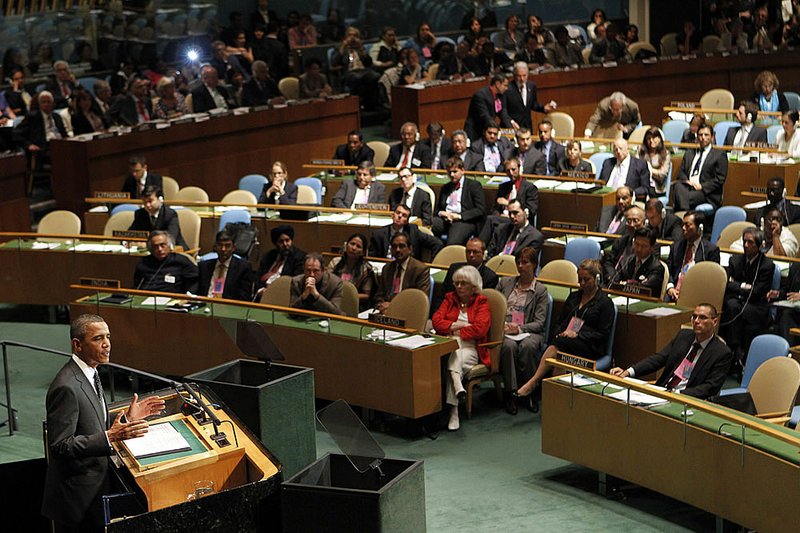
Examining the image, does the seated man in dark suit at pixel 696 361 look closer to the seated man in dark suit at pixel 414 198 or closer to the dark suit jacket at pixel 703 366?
the dark suit jacket at pixel 703 366

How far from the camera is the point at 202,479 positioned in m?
4.63

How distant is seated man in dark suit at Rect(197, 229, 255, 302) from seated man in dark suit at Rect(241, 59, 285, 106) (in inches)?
203

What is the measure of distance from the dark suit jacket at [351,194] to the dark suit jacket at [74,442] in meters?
6.71

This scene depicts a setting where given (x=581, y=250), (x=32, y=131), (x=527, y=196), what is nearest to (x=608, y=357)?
(x=581, y=250)

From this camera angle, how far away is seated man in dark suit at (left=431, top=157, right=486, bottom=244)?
10750 millimetres

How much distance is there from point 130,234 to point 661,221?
4.25 m

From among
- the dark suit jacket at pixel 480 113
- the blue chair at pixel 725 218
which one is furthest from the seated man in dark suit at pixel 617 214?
the dark suit jacket at pixel 480 113

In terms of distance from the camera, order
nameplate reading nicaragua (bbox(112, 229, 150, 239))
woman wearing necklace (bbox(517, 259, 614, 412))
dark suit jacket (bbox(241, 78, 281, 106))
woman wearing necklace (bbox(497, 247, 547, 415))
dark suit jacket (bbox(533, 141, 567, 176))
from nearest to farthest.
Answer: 1. woman wearing necklace (bbox(517, 259, 614, 412))
2. woman wearing necklace (bbox(497, 247, 547, 415))
3. nameplate reading nicaragua (bbox(112, 229, 150, 239))
4. dark suit jacket (bbox(533, 141, 567, 176))
5. dark suit jacket (bbox(241, 78, 281, 106))

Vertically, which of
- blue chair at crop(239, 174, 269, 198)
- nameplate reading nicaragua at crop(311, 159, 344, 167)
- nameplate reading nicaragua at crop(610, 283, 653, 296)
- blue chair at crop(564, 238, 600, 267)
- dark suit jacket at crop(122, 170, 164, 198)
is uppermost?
nameplate reading nicaragua at crop(311, 159, 344, 167)

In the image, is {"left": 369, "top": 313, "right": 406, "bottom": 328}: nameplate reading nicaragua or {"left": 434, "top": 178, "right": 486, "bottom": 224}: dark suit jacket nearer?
{"left": 369, "top": 313, "right": 406, "bottom": 328}: nameplate reading nicaragua

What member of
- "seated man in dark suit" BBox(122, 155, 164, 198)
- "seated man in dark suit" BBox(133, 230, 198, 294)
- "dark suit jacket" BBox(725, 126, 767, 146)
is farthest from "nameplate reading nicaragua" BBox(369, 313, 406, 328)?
"dark suit jacket" BBox(725, 126, 767, 146)

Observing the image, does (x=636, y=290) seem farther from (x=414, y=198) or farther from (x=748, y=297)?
(x=414, y=198)

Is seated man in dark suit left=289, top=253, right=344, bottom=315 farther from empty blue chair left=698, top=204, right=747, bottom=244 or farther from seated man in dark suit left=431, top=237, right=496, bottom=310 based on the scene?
empty blue chair left=698, top=204, right=747, bottom=244

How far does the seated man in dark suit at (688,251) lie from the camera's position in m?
8.83
